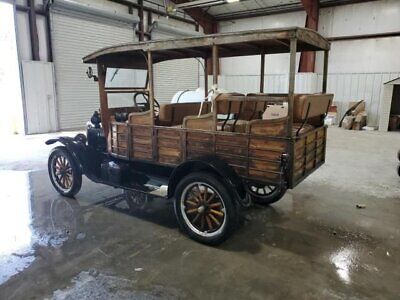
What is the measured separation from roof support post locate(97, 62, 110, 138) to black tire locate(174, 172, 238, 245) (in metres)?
1.61

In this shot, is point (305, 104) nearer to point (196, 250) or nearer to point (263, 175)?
point (263, 175)

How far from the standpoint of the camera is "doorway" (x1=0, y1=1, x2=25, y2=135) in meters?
8.66

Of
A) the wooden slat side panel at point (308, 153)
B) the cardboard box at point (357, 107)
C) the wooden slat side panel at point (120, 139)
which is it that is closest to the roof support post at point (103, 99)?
the wooden slat side panel at point (120, 139)

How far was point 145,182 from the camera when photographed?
153 inches

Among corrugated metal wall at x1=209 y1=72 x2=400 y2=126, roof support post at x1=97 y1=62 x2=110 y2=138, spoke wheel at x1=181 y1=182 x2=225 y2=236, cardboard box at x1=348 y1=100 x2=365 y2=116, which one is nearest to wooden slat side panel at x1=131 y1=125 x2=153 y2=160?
roof support post at x1=97 y1=62 x2=110 y2=138

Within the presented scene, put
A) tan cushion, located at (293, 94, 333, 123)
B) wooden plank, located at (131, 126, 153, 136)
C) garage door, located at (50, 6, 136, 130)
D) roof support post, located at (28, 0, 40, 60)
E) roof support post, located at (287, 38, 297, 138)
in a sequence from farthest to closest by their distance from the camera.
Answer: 1. garage door, located at (50, 6, 136, 130)
2. roof support post, located at (28, 0, 40, 60)
3. wooden plank, located at (131, 126, 153, 136)
4. tan cushion, located at (293, 94, 333, 123)
5. roof support post, located at (287, 38, 297, 138)

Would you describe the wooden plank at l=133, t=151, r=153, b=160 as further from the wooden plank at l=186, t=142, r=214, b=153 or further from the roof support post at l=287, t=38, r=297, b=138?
the roof support post at l=287, t=38, r=297, b=138

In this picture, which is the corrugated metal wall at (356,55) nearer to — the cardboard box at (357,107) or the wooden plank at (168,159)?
the cardboard box at (357,107)

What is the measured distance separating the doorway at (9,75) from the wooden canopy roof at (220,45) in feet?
19.8

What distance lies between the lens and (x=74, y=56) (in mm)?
10031

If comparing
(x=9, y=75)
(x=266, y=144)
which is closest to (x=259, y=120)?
(x=266, y=144)

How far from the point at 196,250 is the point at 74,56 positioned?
901 centimetres

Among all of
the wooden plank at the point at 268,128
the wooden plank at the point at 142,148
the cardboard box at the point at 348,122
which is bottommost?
the cardboard box at the point at 348,122

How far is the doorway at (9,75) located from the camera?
8656mm
